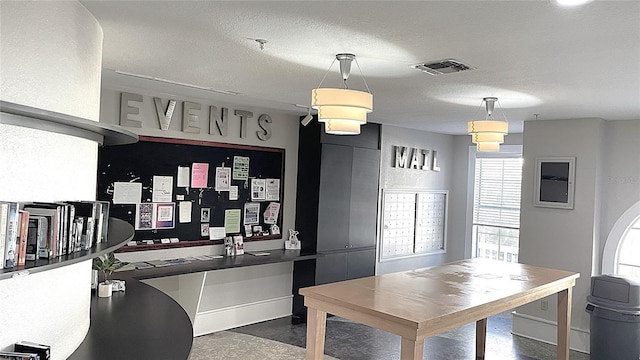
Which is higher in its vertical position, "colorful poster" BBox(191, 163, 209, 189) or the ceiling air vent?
the ceiling air vent

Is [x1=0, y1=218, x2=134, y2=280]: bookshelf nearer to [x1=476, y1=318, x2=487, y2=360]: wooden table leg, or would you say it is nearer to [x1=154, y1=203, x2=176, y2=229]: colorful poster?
[x1=154, y1=203, x2=176, y2=229]: colorful poster

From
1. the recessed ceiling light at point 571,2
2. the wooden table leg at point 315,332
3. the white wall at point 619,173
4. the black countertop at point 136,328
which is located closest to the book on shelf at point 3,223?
the black countertop at point 136,328

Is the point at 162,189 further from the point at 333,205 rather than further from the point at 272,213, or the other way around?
the point at 333,205

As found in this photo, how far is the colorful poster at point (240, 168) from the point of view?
5.29 meters

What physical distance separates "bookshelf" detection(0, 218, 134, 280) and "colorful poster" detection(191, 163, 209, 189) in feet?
7.90

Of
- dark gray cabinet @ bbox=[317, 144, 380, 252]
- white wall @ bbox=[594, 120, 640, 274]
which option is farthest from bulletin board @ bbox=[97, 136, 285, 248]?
white wall @ bbox=[594, 120, 640, 274]

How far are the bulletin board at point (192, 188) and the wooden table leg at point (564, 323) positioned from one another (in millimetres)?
2930

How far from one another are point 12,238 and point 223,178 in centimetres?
366

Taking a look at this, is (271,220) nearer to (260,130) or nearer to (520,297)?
(260,130)

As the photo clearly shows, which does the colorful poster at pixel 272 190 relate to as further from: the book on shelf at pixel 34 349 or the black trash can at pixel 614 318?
the book on shelf at pixel 34 349

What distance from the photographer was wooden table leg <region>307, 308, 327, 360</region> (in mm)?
3326

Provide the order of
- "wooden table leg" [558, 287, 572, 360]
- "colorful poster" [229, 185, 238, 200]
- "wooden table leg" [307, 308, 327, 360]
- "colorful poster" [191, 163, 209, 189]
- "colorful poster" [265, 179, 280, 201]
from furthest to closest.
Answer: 1. "colorful poster" [265, 179, 280, 201]
2. "colorful poster" [229, 185, 238, 200]
3. "colorful poster" [191, 163, 209, 189]
4. "wooden table leg" [558, 287, 572, 360]
5. "wooden table leg" [307, 308, 327, 360]

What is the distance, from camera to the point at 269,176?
5.61 metres

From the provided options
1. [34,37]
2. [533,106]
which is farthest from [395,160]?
[34,37]
